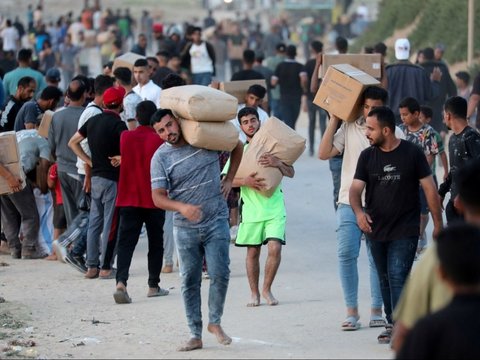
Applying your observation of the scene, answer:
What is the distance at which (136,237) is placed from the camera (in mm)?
11352

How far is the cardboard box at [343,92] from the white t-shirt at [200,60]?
498 inches

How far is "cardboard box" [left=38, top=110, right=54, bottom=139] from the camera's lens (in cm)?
1368

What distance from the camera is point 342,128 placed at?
10000 mm

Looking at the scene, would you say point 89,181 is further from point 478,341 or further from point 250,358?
point 478,341

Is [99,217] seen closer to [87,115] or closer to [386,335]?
[87,115]

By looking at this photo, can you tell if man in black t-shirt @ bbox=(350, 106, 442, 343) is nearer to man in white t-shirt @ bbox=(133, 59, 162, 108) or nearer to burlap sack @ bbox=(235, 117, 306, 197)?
burlap sack @ bbox=(235, 117, 306, 197)

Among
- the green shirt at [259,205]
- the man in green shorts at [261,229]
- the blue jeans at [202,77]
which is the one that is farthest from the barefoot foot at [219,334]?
the blue jeans at [202,77]

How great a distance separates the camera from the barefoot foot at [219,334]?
9.07 metres

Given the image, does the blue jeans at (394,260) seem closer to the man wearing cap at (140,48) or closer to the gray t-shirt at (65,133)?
the gray t-shirt at (65,133)

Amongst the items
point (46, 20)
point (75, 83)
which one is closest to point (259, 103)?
point (75, 83)

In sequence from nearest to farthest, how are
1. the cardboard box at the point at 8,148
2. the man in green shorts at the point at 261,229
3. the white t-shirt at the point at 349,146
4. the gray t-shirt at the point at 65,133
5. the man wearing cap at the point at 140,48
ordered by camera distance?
1. the white t-shirt at the point at 349,146
2. the man in green shorts at the point at 261,229
3. the cardboard box at the point at 8,148
4. the gray t-shirt at the point at 65,133
5. the man wearing cap at the point at 140,48

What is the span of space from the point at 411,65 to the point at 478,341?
11.3m

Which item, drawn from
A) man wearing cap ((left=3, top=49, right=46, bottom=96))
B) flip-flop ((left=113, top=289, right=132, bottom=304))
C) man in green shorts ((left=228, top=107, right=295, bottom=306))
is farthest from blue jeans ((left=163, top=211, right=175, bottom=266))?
man wearing cap ((left=3, top=49, right=46, bottom=96))

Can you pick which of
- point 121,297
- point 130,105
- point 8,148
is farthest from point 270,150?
point 130,105
